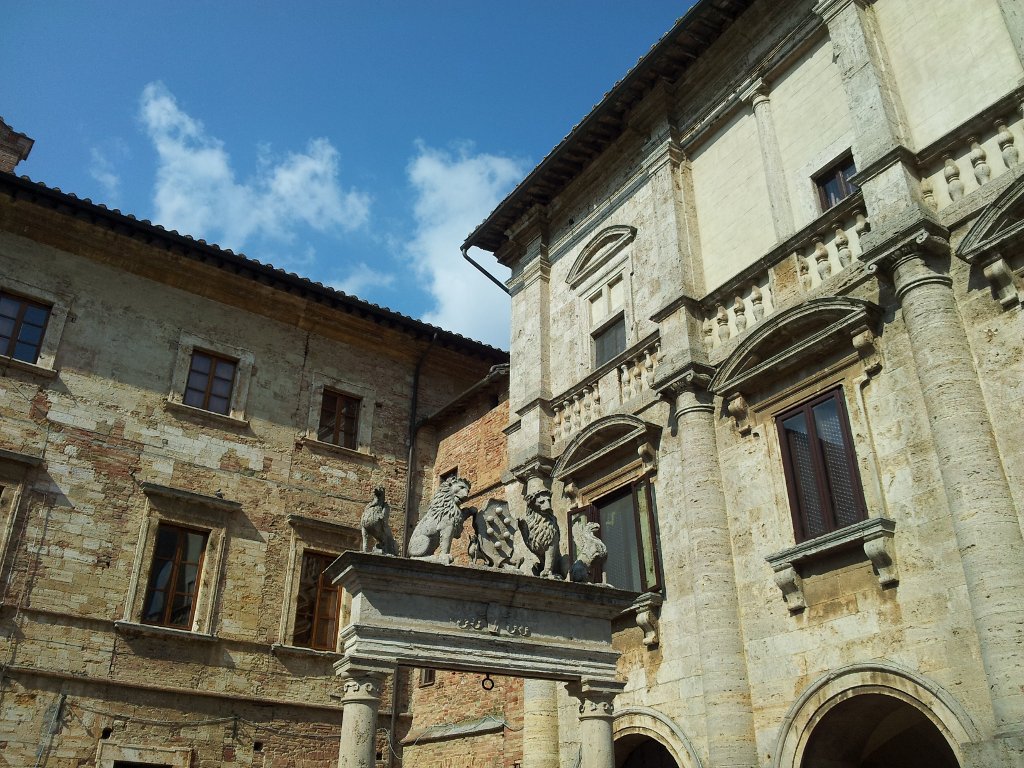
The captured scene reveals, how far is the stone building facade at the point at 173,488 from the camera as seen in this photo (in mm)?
13875

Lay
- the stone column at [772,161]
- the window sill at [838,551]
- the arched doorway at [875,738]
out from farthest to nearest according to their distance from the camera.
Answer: the stone column at [772,161]
the arched doorway at [875,738]
the window sill at [838,551]

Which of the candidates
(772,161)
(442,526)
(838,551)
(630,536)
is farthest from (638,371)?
(442,526)

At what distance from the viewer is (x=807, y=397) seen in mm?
10242

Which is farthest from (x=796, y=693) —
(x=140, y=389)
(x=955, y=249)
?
(x=140, y=389)

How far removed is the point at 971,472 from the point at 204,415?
42.8 feet

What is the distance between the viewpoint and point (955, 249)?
9000mm

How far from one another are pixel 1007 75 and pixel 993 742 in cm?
657

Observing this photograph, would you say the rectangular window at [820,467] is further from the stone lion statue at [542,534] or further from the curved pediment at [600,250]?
the curved pediment at [600,250]

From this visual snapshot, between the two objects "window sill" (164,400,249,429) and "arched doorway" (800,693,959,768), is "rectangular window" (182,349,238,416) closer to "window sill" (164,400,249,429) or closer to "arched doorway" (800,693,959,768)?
"window sill" (164,400,249,429)

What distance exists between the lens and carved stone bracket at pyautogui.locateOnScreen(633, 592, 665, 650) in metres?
11.2

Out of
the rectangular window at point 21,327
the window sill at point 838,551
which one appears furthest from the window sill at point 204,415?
the window sill at point 838,551

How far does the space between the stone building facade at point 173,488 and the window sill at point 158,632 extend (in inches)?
1.3

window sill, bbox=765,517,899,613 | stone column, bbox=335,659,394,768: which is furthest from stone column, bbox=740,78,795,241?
stone column, bbox=335,659,394,768

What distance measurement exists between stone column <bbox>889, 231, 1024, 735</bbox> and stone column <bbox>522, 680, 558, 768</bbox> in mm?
6090
